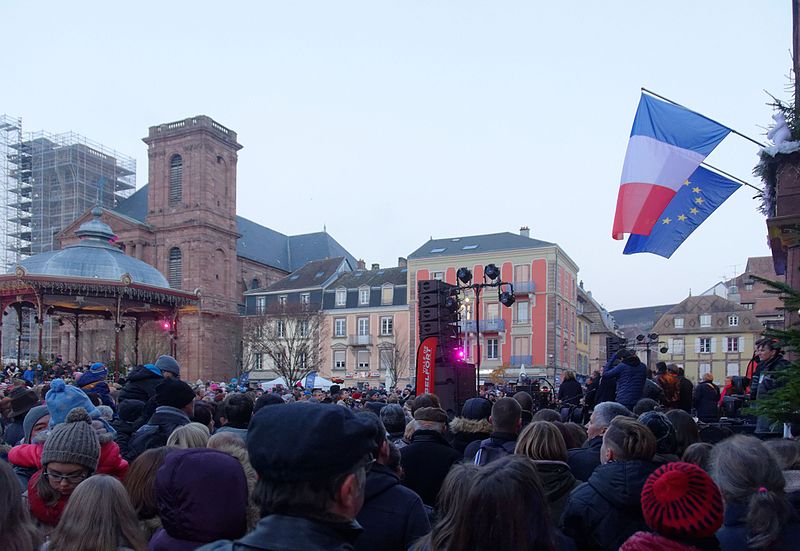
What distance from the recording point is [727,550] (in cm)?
301

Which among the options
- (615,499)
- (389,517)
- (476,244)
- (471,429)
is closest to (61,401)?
(389,517)

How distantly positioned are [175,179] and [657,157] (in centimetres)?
5218

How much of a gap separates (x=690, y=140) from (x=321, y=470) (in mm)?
9864

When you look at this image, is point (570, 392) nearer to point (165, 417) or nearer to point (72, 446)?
point (165, 417)

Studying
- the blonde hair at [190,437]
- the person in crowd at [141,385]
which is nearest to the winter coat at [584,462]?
the blonde hair at [190,437]

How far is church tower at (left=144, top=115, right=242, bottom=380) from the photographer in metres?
54.0

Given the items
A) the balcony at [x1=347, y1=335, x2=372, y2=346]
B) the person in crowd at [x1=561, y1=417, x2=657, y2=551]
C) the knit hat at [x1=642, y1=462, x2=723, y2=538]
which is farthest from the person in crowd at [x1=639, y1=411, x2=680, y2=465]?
the balcony at [x1=347, y1=335, x2=372, y2=346]

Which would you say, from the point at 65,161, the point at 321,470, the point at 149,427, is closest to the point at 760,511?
the point at 321,470

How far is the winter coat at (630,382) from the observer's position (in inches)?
364

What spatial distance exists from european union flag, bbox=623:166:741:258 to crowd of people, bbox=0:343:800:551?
20.4 ft

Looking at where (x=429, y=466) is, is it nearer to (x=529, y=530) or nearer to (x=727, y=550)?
(x=727, y=550)

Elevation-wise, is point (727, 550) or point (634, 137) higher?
point (634, 137)

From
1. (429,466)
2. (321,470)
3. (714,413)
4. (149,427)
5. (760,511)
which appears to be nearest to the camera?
(321,470)

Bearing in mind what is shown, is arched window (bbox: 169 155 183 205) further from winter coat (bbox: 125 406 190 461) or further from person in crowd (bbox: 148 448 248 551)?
person in crowd (bbox: 148 448 248 551)
